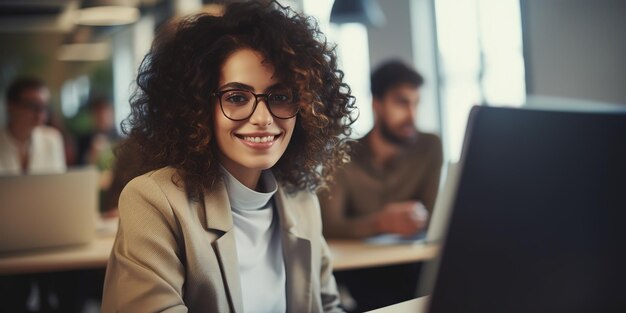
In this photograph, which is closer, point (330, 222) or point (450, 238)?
point (450, 238)

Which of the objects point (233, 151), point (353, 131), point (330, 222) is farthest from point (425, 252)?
point (233, 151)

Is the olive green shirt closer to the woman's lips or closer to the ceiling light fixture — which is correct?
the woman's lips

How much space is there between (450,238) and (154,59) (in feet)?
3.41

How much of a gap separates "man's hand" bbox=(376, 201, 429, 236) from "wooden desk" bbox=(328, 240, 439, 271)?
119 mm

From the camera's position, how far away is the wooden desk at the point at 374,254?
8.34 ft

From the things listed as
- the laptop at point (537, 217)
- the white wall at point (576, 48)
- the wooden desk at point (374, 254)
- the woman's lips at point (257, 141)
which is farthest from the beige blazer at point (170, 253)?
the white wall at point (576, 48)

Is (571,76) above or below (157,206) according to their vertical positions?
above

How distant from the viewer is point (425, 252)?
2.68 m

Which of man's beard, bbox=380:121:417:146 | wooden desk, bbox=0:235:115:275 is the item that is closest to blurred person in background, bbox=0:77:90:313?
wooden desk, bbox=0:235:115:275

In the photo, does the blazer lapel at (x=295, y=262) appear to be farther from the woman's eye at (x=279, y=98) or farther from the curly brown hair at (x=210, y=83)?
the woman's eye at (x=279, y=98)

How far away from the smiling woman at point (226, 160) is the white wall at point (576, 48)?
271cm

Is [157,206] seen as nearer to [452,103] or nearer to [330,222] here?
[330,222]

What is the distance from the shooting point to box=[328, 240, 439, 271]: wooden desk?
Answer: 254 cm

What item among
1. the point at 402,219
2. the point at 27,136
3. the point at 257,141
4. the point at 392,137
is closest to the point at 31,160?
the point at 27,136
